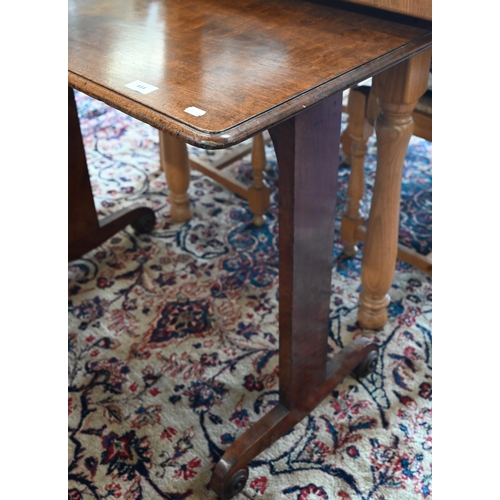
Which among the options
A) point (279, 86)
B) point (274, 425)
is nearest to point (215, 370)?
point (274, 425)

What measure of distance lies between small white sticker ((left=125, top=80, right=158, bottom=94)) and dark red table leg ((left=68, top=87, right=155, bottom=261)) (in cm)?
82

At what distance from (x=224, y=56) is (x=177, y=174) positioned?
1.06m

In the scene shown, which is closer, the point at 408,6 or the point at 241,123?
the point at 241,123

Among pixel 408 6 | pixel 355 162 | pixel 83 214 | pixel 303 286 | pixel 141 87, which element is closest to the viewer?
pixel 141 87

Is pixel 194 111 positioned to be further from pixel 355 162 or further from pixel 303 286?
pixel 355 162

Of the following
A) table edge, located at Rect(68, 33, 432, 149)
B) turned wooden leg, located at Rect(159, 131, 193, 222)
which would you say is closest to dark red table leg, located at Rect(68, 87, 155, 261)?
turned wooden leg, located at Rect(159, 131, 193, 222)

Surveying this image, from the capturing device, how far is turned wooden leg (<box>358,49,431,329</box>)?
1.24 m

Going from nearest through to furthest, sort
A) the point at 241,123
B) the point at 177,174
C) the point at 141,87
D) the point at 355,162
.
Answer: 1. the point at 241,123
2. the point at 141,87
3. the point at 355,162
4. the point at 177,174

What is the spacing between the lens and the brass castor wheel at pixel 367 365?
1512mm

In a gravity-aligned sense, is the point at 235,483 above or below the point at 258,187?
below

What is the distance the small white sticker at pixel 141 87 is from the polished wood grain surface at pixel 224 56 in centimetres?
1

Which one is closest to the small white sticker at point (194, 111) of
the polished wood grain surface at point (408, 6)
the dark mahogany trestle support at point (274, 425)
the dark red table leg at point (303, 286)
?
the dark red table leg at point (303, 286)

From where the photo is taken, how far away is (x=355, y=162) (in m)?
1.76

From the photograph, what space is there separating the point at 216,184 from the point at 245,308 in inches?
30.2
